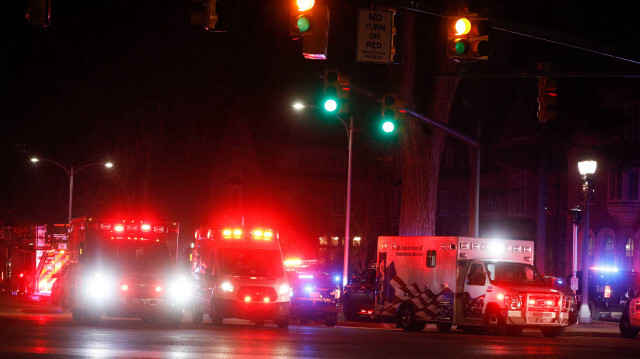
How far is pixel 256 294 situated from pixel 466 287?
5453mm

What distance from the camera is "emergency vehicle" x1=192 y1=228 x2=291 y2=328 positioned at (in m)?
26.3

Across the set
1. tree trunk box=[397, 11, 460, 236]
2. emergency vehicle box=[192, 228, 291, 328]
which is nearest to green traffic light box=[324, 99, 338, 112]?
emergency vehicle box=[192, 228, 291, 328]

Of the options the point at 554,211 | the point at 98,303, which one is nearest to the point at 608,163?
the point at 554,211

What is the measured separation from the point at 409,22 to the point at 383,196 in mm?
48257

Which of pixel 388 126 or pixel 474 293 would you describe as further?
pixel 474 293

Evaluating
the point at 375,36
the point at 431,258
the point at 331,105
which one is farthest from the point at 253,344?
the point at 431,258

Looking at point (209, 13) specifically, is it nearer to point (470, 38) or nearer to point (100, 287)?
point (470, 38)

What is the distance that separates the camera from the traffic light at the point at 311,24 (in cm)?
1554

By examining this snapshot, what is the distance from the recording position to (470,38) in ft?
49.7

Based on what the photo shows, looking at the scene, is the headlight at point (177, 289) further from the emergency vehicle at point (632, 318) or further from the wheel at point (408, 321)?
the emergency vehicle at point (632, 318)

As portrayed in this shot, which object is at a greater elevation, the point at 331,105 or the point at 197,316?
the point at 331,105

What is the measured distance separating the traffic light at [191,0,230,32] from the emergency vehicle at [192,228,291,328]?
11975 millimetres

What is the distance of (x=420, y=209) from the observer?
1266 inches

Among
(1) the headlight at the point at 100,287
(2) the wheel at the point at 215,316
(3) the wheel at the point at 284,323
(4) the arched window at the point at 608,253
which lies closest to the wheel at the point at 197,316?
(2) the wheel at the point at 215,316
